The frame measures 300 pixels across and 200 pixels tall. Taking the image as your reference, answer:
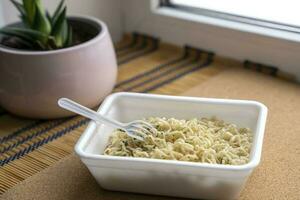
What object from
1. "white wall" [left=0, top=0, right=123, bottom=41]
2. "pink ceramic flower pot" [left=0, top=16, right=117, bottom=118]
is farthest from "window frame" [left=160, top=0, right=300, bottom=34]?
"pink ceramic flower pot" [left=0, top=16, right=117, bottom=118]

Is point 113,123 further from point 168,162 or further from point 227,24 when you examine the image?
point 227,24

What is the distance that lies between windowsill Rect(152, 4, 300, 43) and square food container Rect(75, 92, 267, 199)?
0.25m

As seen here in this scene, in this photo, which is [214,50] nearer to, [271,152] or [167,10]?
[167,10]

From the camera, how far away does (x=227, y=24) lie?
783 mm

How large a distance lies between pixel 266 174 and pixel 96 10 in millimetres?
528

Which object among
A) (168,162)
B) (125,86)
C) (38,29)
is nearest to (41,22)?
(38,29)

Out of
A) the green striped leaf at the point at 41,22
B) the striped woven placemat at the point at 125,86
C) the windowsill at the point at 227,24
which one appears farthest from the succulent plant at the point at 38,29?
the windowsill at the point at 227,24

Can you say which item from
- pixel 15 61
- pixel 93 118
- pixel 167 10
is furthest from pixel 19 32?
pixel 167 10

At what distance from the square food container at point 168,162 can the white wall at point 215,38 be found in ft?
0.81

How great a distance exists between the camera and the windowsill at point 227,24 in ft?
2.35

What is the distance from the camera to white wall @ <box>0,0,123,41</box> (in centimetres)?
73

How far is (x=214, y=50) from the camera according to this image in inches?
32.4

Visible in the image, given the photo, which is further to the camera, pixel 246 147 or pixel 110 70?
pixel 110 70

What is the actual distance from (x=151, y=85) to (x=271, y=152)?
27 cm
